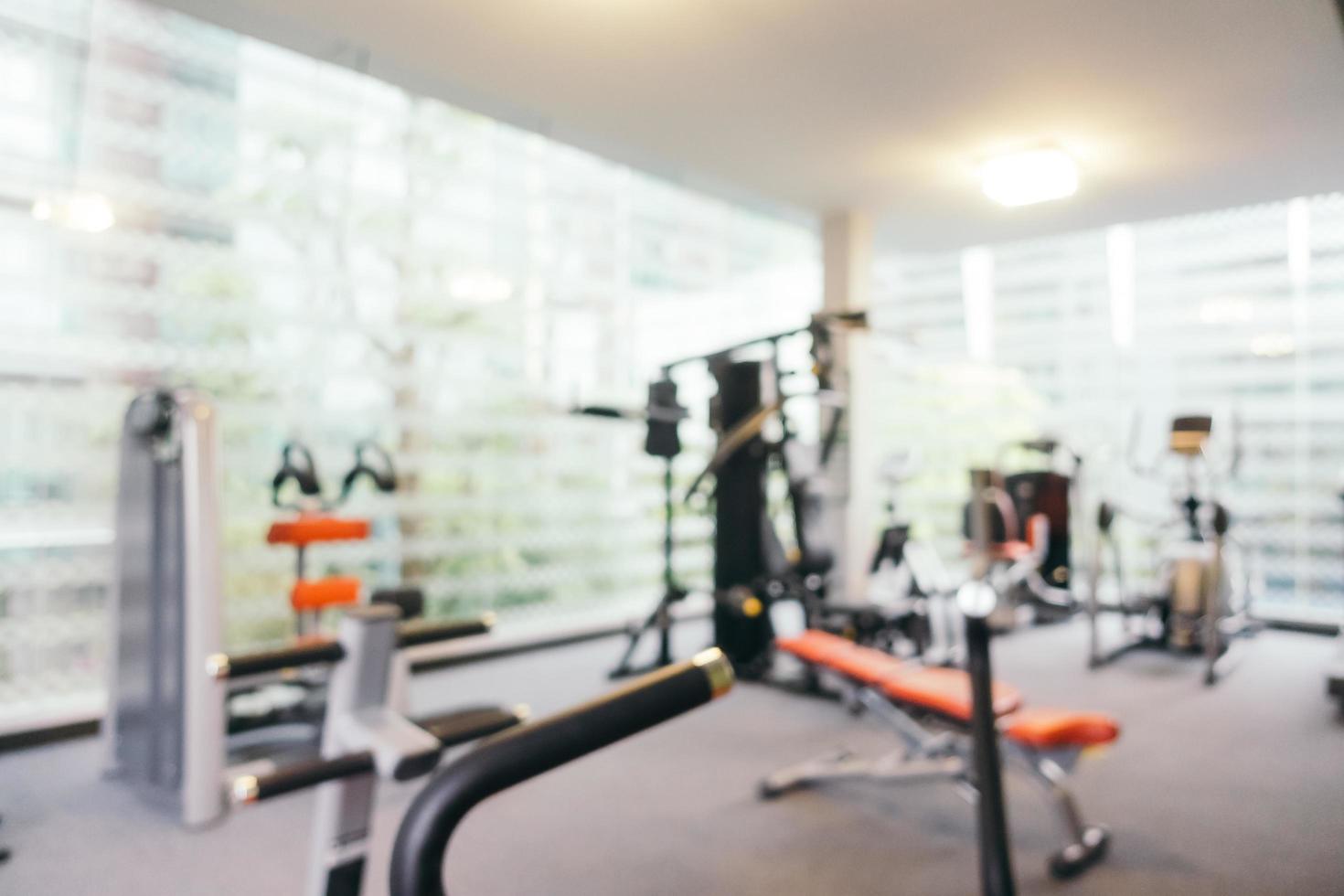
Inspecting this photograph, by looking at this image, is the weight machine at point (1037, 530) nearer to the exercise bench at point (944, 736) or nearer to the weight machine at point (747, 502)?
the weight machine at point (747, 502)

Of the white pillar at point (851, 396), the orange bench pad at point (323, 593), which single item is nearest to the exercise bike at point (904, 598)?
the white pillar at point (851, 396)

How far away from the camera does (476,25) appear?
3357mm

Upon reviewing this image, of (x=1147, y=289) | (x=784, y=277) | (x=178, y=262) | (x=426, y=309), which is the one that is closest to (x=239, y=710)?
(x=178, y=262)

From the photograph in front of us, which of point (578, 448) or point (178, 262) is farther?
point (578, 448)

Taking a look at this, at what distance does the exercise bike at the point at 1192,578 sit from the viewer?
4.68 meters

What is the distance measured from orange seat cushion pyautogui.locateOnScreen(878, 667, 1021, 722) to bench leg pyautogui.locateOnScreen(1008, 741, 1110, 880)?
5.9 inches

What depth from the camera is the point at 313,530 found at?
3.34 meters

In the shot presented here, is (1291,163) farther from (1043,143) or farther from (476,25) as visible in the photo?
(476,25)

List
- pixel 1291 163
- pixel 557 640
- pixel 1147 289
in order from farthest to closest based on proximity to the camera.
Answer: pixel 1147 289, pixel 557 640, pixel 1291 163

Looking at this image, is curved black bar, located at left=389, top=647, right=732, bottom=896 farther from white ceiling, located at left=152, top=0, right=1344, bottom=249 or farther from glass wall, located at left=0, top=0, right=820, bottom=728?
glass wall, located at left=0, top=0, right=820, bottom=728

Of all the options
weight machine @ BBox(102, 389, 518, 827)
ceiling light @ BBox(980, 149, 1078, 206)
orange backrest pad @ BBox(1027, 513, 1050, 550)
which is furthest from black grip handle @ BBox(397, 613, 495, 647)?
orange backrest pad @ BBox(1027, 513, 1050, 550)

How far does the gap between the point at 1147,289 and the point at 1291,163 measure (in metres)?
1.73

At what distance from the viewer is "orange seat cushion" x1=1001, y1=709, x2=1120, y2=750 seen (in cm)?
229

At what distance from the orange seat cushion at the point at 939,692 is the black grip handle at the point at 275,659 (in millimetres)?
1833
